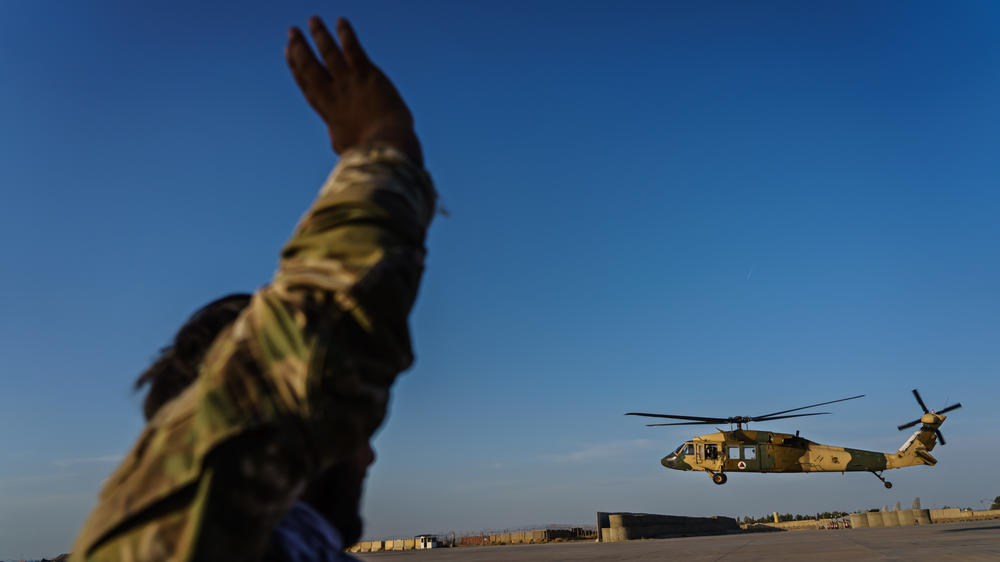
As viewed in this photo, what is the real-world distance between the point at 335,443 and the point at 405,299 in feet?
0.56

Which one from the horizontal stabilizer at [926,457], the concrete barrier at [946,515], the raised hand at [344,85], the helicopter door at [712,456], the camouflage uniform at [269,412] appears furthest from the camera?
the concrete barrier at [946,515]

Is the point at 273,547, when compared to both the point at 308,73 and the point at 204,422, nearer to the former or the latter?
the point at 204,422

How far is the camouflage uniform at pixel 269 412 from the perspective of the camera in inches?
22.9

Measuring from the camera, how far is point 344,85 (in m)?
0.93

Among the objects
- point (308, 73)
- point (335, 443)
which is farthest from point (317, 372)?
point (308, 73)

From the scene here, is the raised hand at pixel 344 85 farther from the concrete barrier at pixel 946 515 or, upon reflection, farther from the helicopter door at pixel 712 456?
the concrete barrier at pixel 946 515

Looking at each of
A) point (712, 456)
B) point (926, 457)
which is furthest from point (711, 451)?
point (926, 457)

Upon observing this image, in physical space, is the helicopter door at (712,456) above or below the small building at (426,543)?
above

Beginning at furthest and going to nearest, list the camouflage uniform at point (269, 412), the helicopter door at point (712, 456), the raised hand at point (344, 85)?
the helicopter door at point (712, 456) < the raised hand at point (344, 85) < the camouflage uniform at point (269, 412)

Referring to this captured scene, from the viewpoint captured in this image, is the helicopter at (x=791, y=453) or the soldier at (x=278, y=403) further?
the helicopter at (x=791, y=453)

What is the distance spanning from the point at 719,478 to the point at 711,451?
1.28 m

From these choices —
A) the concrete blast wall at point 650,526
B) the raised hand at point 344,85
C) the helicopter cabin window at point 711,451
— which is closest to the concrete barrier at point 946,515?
the concrete blast wall at point 650,526

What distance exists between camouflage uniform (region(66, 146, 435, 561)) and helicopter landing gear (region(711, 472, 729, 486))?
30646 millimetres

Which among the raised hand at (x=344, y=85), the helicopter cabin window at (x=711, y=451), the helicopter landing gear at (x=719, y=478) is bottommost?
the helicopter landing gear at (x=719, y=478)
